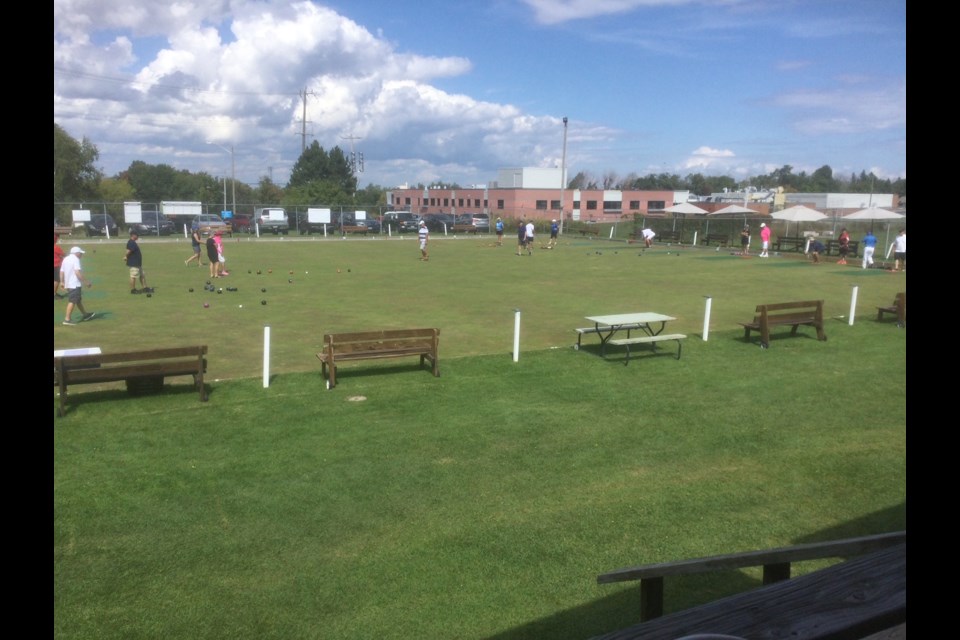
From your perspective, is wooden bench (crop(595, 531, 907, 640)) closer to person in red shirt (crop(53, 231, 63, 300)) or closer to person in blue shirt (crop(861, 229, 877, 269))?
person in red shirt (crop(53, 231, 63, 300))

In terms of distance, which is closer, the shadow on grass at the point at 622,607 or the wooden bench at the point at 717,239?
the shadow on grass at the point at 622,607

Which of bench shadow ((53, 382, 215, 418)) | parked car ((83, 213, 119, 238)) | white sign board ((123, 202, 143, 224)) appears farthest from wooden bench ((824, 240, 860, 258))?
parked car ((83, 213, 119, 238))

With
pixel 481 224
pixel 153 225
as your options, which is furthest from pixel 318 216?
pixel 481 224

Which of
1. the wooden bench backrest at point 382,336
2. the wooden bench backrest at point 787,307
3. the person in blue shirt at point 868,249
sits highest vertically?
the person in blue shirt at point 868,249

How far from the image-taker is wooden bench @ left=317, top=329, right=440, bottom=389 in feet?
40.6

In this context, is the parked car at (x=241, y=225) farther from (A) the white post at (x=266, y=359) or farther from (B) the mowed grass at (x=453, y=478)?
(A) the white post at (x=266, y=359)

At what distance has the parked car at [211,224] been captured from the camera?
170 feet

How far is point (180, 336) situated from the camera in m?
16.4

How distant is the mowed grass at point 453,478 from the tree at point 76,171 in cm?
6213

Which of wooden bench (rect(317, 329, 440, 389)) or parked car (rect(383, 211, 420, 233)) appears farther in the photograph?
parked car (rect(383, 211, 420, 233))

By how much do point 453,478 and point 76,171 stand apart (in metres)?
75.8

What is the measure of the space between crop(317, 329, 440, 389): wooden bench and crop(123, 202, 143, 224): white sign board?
4523 centimetres

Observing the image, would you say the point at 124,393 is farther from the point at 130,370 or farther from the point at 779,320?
the point at 779,320

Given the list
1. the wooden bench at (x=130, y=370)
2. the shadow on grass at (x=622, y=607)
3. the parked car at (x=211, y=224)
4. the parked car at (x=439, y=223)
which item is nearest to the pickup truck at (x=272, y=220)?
the parked car at (x=211, y=224)
